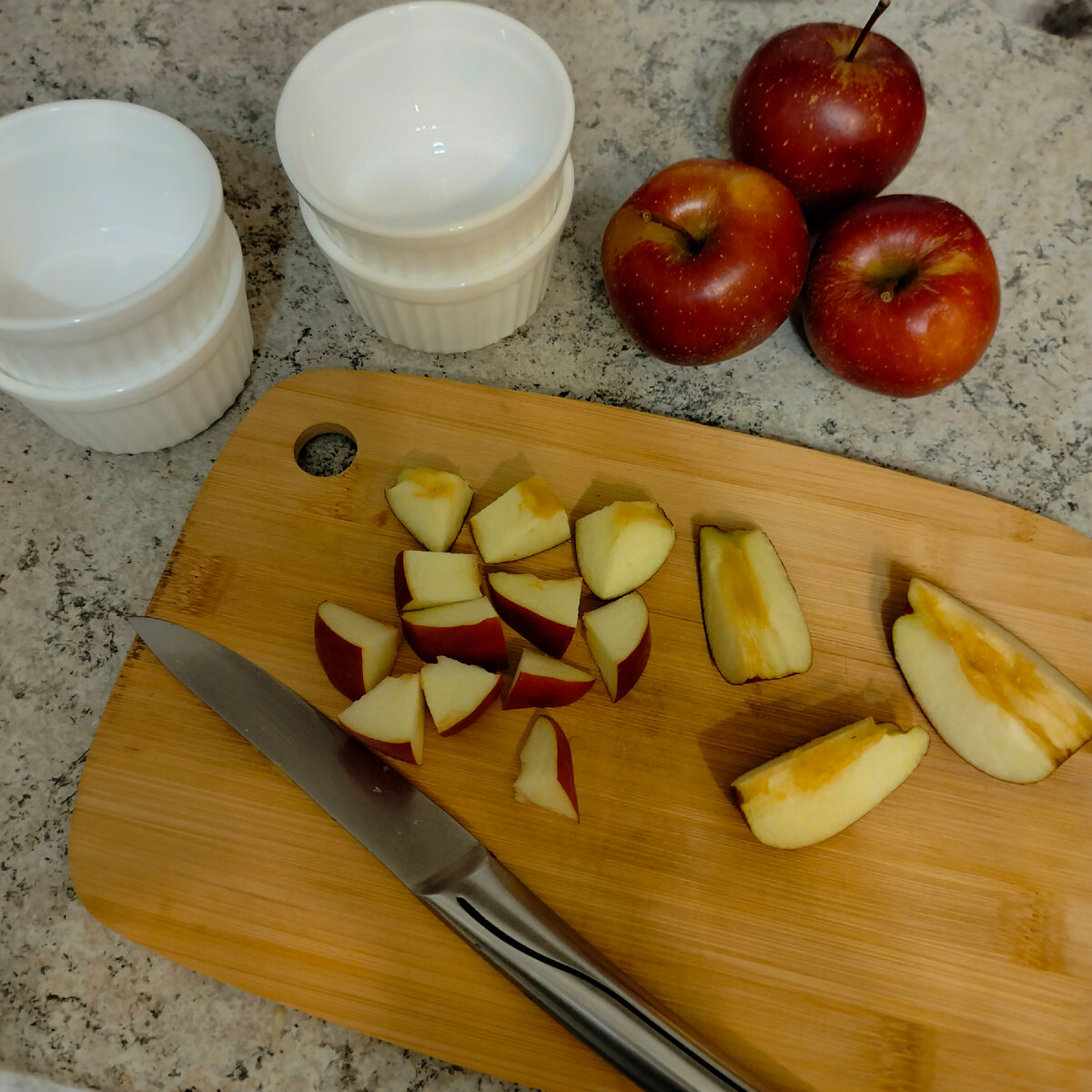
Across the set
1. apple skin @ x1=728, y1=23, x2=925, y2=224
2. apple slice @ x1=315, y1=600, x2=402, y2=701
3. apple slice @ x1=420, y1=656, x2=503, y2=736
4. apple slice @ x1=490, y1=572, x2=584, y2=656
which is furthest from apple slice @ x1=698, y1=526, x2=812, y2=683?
apple skin @ x1=728, y1=23, x2=925, y2=224

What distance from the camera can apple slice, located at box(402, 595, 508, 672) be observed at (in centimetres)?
98

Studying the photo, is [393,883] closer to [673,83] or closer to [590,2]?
[673,83]

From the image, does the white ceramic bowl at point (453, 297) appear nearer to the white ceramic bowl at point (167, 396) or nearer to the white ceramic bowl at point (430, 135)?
the white ceramic bowl at point (430, 135)

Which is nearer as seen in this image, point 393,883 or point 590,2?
point 393,883

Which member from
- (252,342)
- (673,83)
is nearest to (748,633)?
(252,342)

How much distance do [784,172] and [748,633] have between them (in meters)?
0.64

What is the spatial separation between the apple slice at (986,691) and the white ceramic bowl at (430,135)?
0.65 m

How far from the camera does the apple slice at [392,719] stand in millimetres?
952

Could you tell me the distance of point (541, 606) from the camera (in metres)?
1.01

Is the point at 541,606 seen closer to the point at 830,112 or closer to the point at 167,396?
the point at 167,396

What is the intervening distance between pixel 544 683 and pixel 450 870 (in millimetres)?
213

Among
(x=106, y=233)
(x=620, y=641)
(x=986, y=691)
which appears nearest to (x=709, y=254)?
(x=620, y=641)

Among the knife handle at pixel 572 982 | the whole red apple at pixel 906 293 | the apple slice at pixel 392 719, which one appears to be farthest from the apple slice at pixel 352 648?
the whole red apple at pixel 906 293

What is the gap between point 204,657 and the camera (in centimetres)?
98
